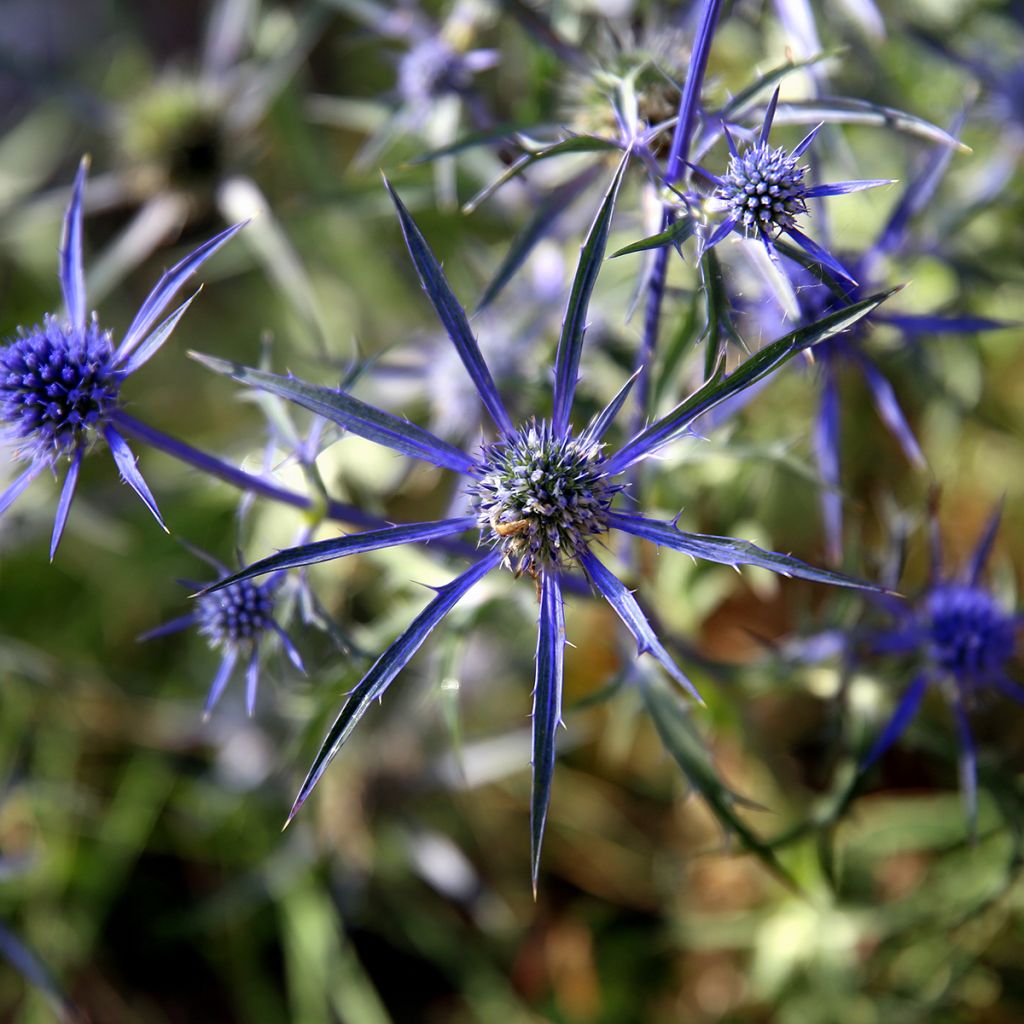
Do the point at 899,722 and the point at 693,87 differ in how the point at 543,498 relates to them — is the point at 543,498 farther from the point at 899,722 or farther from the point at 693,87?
the point at 899,722

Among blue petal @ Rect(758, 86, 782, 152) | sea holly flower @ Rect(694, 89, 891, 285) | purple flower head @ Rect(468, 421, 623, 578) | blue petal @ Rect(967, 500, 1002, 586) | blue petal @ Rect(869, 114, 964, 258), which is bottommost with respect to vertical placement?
purple flower head @ Rect(468, 421, 623, 578)

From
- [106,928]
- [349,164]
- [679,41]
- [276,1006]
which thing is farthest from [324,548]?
[349,164]

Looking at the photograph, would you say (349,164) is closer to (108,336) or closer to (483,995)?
(108,336)

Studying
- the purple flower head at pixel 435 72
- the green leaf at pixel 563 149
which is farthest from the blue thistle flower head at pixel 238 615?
the purple flower head at pixel 435 72

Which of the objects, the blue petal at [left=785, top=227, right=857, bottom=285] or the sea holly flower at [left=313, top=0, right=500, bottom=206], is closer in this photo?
the blue petal at [left=785, top=227, right=857, bottom=285]

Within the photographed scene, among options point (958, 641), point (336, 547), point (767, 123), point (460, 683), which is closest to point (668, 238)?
point (767, 123)

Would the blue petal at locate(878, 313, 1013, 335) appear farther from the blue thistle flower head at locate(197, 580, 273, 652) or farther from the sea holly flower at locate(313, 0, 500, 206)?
the blue thistle flower head at locate(197, 580, 273, 652)

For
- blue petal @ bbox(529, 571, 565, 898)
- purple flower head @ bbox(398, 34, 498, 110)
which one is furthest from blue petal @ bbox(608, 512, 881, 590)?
purple flower head @ bbox(398, 34, 498, 110)
